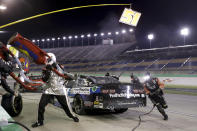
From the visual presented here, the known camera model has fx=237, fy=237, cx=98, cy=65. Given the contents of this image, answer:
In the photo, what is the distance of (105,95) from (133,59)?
29.1m

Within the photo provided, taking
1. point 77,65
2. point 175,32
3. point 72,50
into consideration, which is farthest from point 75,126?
point 72,50

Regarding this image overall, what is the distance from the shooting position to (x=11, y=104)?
269 inches

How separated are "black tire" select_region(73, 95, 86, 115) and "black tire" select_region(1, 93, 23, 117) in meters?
1.79

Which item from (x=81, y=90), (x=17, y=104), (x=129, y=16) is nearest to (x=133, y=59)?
(x=129, y=16)

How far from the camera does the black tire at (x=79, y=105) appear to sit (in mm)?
7598

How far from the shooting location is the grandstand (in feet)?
94.9

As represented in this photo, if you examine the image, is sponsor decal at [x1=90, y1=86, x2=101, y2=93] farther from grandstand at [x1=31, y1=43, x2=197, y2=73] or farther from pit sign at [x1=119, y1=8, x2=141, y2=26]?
grandstand at [x1=31, y1=43, x2=197, y2=73]

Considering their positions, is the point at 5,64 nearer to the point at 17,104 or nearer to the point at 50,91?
the point at 50,91

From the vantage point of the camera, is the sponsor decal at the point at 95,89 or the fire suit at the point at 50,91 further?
the sponsor decal at the point at 95,89

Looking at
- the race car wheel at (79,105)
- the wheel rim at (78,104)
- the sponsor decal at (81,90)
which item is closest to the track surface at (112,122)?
A: the race car wheel at (79,105)

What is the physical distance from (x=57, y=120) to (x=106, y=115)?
5.85 ft

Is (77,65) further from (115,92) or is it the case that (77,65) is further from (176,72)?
(115,92)

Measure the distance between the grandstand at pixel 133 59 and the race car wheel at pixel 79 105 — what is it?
12898 millimetres

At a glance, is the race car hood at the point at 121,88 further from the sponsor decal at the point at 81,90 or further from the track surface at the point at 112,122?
the track surface at the point at 112,122
